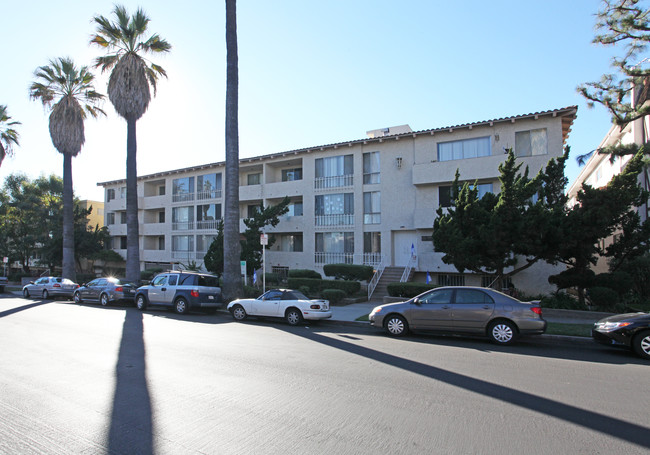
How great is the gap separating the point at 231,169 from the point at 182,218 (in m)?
17.9

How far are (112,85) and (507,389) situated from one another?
79.8ft

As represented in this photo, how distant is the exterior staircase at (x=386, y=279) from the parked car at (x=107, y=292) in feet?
38.3

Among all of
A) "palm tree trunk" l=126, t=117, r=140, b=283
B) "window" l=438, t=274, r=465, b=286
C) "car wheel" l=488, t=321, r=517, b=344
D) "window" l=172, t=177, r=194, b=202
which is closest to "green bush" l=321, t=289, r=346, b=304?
"window" l=438, t=274, r=465, b=286

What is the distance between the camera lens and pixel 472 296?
10070 millimetres

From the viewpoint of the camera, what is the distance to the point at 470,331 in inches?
392

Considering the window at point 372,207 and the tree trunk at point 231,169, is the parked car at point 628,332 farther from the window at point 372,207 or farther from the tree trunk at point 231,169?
the window at point 372,207

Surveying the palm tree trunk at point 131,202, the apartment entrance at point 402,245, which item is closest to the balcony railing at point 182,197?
the palm tree trunk at point 131,202

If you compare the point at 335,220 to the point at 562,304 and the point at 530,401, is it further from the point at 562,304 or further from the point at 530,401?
the point at 530,401

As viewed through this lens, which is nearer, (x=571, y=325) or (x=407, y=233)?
(x=571, y=325)

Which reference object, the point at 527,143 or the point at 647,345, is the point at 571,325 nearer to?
the point at 647,345

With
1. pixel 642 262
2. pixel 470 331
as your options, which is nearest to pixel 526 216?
pixel 470 331

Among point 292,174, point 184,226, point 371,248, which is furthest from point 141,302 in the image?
point 184,226

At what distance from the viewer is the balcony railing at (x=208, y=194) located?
101 ft

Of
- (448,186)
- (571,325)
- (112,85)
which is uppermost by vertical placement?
(112,85)
